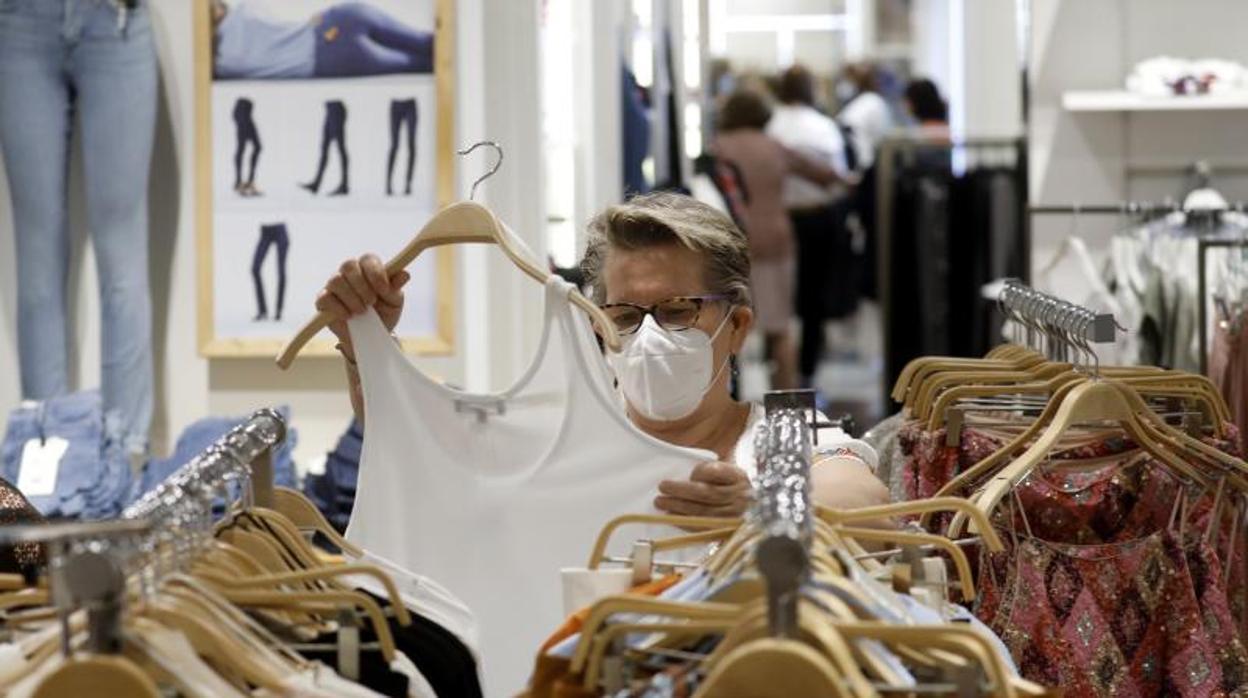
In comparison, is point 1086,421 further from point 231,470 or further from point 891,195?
point 891,195

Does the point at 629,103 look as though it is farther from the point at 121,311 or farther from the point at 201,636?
the point at 201,636

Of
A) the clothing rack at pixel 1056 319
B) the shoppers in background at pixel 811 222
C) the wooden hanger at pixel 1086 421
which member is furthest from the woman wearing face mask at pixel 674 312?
the shoppers in background at pixel 811 222

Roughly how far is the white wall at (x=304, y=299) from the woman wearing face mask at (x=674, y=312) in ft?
5.96

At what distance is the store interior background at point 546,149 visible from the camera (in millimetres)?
4641

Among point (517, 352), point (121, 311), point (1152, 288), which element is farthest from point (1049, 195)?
point (121, 311)

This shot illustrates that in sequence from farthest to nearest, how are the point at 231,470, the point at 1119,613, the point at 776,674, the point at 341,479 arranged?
the point at 341,479, the point at 1119,613, the point at 231,470, the point at 776,674

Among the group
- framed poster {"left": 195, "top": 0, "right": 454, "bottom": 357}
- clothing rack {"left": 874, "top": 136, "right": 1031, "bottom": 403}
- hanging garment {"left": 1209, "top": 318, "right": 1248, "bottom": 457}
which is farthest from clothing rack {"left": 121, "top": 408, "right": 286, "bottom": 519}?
clothing rack {"left": 874, "top": 136, "right": 1031, "bottom": 403}

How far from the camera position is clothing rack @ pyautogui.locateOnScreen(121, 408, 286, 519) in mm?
1786

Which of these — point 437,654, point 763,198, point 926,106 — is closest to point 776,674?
point 437,654

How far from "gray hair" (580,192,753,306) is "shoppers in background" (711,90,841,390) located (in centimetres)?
648

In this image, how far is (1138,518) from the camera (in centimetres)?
258

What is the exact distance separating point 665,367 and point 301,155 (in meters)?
2.46

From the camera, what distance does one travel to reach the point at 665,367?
8.20 feet

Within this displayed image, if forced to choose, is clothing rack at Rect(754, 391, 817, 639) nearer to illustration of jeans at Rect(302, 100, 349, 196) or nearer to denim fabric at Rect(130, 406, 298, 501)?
denim fabric at Rect(130, 406, 298, 501)
